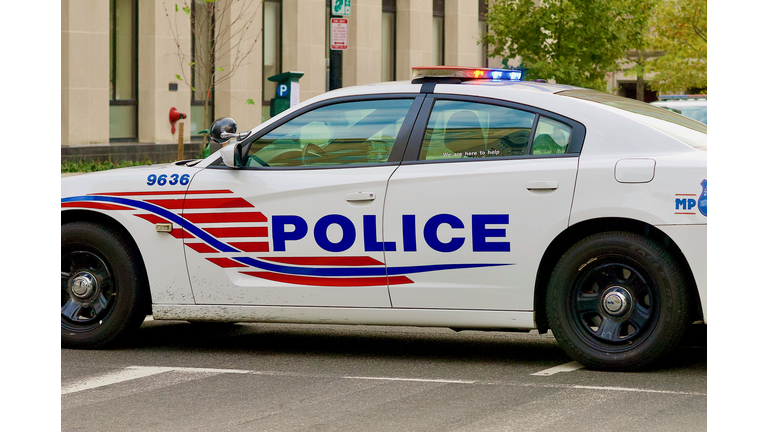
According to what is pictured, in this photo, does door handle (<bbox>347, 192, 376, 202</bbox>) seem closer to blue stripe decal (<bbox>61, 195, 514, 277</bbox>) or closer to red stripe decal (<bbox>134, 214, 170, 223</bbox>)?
blue stripe decal (<bbox>61, 195, 514, 277</bbox>)

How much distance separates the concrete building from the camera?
742 inches

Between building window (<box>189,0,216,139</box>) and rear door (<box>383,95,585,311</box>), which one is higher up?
building window (<box>189,0,216,139</box>)

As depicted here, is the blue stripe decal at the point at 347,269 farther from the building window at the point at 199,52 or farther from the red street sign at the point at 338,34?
the building window at the point at 199,52

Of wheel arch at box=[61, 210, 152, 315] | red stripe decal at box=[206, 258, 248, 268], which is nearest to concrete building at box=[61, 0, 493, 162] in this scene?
wheel arch at box=[61, 210, 152, 315]

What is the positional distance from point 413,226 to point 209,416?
5.42 feet

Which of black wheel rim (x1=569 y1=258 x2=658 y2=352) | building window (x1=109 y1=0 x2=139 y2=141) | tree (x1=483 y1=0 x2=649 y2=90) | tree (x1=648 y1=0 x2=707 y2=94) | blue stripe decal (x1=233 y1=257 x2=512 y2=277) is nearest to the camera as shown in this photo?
black wheel rim (x1=569 y1=258 x2=658 y2=352)

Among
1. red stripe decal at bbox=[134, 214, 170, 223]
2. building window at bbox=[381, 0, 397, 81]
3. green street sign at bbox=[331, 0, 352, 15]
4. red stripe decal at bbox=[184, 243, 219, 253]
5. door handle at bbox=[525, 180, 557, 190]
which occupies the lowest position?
red stripe decal at bbox=[184, 243, 219, 253]

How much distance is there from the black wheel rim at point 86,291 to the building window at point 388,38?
67.9 feet

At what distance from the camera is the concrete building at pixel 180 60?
18.9 meters

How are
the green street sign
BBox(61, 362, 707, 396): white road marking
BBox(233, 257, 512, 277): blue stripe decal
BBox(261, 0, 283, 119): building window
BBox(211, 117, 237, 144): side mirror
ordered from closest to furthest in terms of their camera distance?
BBox(61, 362, 707, 396): white road marking < BBox(233, 257, 512, 277): blue stripe decal < BBox(211, 117, 237, 144): side mirror < the green street sign < BBox(261, 0, 283, 119): building window

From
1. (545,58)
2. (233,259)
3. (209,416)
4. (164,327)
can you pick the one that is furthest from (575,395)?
(545,58)

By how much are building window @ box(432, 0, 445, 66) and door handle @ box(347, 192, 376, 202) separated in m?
22.8

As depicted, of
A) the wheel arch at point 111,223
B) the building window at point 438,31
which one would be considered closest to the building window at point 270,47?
the building window at point 438,31

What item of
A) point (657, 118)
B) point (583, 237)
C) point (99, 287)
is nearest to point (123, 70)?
point (99, 287)
